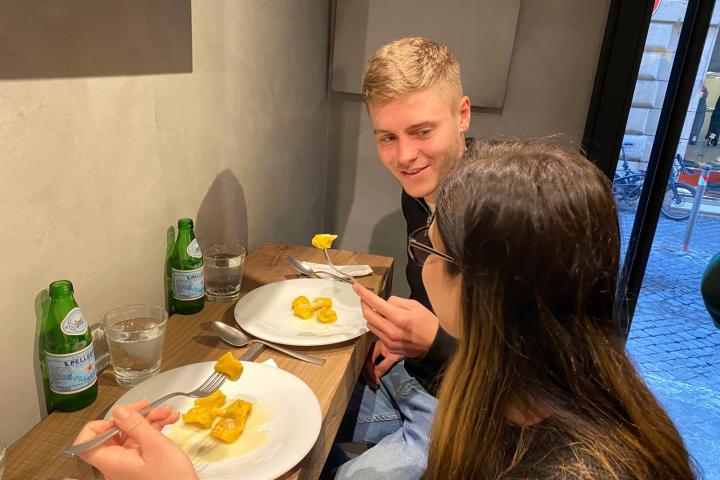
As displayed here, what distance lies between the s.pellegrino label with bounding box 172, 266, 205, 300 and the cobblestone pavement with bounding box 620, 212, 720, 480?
6.56 ft

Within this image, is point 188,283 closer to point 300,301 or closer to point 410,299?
point 300,301

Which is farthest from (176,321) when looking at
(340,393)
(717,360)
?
(717,360)

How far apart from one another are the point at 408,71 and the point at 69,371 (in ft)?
3.30

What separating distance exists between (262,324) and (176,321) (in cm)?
20

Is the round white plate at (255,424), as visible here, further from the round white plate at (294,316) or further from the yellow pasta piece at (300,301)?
the yellow pasta piece at (300,301)

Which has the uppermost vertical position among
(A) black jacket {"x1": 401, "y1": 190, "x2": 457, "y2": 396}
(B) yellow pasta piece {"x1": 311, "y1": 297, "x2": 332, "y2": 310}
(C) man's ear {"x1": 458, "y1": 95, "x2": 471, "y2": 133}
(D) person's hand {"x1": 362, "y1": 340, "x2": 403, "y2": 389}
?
(C) man's ear {"x1": 458, "y1": 95, "x2": 471, "y2": 133}

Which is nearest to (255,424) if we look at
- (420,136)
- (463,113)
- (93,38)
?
(93,38)

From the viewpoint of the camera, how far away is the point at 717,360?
2539mm

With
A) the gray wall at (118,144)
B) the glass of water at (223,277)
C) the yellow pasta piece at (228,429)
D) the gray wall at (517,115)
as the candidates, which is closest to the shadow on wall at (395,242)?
the gray wall at (517,115)

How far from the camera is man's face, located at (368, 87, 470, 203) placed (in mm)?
1326

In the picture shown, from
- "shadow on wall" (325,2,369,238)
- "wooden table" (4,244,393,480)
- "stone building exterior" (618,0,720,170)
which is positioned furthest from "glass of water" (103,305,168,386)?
"stone building exterior" (618,0,720,170)

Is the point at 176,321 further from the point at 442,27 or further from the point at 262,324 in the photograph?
the point at 442,27

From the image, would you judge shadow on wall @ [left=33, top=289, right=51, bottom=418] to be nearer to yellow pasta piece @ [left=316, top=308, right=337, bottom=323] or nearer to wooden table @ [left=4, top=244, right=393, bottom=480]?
wooden table @ [left=4, top=244, right=393, bottom=480]

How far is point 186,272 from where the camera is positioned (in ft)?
3.75
